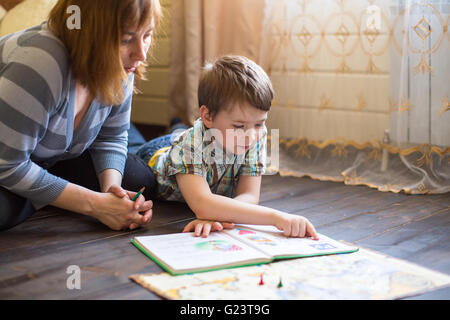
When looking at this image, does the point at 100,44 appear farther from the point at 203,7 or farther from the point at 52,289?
the point at 203,7

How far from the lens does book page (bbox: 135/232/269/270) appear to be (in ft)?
3.27

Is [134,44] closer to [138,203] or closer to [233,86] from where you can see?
[233,86]

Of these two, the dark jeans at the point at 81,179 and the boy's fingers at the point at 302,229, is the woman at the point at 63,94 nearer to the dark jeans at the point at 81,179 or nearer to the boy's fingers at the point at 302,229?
the dark jeans at the point at 81,179

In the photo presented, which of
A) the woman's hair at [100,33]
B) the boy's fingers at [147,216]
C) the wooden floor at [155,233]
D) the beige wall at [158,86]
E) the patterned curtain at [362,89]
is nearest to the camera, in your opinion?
the wooden floor at [155,233]

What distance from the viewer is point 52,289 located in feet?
3.05

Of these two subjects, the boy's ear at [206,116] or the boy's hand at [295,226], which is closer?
the boy's hand at [295,226]

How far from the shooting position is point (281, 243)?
3.63ft

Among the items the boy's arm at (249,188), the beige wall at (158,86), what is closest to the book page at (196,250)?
the boy's arm at (249,188)

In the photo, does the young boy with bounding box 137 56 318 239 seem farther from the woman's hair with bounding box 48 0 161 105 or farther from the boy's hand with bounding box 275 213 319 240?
the woman's hair with bounding box 48 0 161 105

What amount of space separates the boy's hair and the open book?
0.29 metres

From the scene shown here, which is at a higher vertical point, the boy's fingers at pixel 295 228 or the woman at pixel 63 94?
the woman at pixel 63 94

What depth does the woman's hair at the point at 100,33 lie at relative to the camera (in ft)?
3.45

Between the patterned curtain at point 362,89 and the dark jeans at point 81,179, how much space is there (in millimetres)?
618

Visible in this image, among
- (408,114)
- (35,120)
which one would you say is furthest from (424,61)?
(35,120)
